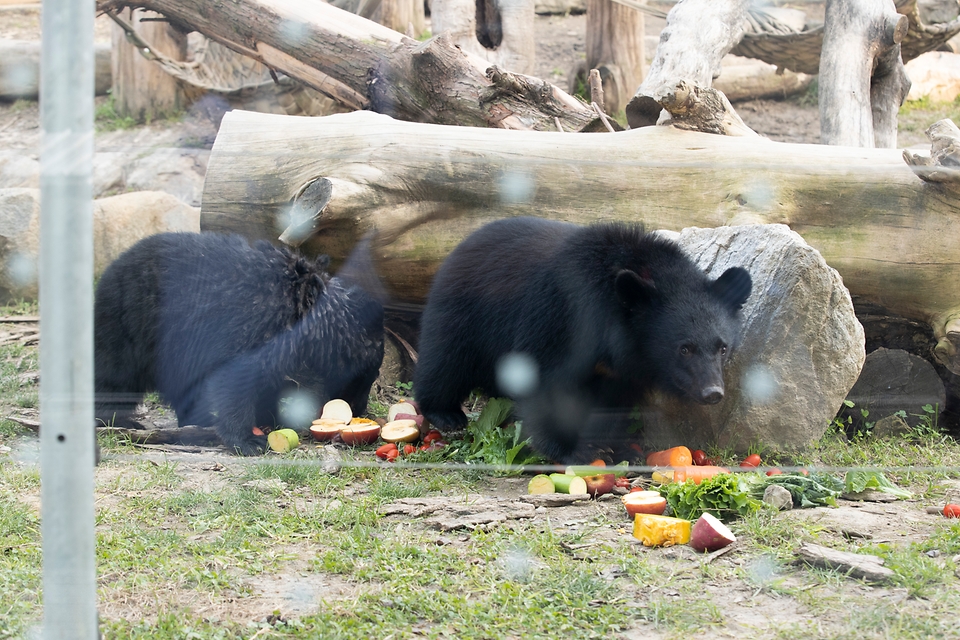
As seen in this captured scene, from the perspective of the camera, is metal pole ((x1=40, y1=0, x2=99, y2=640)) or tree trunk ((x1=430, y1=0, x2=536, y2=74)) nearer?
metal pole ((x1=40, y1=0, x2=99, y2=640))

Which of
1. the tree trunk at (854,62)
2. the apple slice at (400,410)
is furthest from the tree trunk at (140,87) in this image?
the tree trunk at (854,62)

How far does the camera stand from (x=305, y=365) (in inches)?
193

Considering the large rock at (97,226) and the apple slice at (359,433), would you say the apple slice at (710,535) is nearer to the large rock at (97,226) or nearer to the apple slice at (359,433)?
the apple slice at (359,433)

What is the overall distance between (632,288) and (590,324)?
0.26 meters

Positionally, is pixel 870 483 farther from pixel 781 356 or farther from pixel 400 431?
pixel 400 431

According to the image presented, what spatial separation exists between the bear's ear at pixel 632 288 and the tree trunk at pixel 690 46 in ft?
6.59

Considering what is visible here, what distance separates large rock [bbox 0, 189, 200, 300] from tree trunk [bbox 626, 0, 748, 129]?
426 cm

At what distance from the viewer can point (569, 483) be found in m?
3.80

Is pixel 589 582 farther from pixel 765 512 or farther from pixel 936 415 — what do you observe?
pixel 936 415

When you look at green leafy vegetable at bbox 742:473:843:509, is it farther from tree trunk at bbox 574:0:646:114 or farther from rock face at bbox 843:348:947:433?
tree trunk at bbox 574:0:646:114

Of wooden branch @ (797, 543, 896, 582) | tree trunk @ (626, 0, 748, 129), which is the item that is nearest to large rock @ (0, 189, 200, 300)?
tree trunk @ (626, 0, 748, 129)

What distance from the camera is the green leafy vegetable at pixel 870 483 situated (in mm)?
3686

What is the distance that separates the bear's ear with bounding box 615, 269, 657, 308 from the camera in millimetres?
3869

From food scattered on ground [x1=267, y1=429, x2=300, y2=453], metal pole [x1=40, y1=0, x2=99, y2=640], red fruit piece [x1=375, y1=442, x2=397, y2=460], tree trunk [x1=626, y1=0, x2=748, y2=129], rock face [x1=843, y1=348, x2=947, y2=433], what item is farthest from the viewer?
tree trunk [x1=626, y1=0, x2=748, y2=129]
